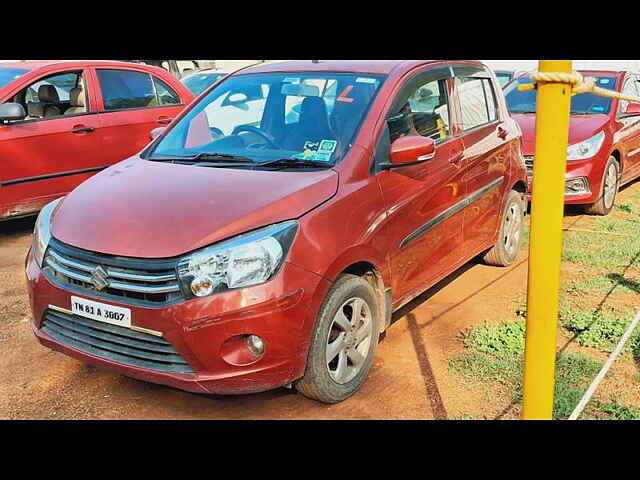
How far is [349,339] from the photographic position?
3.43m

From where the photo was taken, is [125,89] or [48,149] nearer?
[48,149]

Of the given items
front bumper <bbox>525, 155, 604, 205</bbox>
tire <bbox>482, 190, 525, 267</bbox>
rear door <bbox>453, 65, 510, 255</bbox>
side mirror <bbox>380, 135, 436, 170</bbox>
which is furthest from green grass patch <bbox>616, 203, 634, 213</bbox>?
side mirror <bbox>380, 135, 436, 170</bbox>

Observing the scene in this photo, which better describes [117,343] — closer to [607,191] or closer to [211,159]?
[211,159]

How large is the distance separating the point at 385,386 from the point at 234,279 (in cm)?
116

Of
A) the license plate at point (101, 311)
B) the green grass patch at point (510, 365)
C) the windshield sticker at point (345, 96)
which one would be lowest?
the green grass patch at point (510, 365)

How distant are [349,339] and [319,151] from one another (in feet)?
3.60

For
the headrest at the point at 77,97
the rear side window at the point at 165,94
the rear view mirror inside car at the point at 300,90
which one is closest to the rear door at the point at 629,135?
the rear view mirror inside car at the point at 300,90

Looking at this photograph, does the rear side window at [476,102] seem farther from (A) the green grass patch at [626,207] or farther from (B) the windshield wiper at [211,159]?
(A) the green grass patch at [626,207]

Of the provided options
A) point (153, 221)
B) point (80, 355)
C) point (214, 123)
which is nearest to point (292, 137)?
point (214, 123)

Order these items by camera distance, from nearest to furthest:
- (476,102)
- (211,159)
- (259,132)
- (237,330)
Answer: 1. (237,330)
2. (211,159)
3. (259,132)
4. (476,102)

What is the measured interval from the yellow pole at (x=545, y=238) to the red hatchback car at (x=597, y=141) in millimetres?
5505

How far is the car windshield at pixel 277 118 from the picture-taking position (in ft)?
12.6

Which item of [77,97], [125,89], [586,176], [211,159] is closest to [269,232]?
[211,159]
